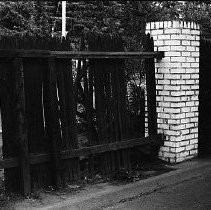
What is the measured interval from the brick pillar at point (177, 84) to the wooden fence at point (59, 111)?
0.80ft

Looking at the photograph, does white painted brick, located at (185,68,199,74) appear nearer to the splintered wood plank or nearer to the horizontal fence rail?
the horizontal fence rail

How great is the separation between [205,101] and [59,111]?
277 centimetres

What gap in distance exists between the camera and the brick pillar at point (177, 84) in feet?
19.3

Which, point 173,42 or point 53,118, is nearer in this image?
point 53,118

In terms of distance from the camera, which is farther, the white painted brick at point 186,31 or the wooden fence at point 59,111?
the white painted brick at point 186,31

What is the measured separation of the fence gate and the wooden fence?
106cm

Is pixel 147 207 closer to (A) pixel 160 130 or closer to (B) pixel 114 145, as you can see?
(B) pixel 114 145

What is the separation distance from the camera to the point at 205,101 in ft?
21.9

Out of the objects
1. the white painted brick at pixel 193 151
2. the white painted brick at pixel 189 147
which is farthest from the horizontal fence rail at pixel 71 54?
the white painted brick at pixel 193 151

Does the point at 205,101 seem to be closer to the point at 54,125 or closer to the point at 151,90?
the point at 151,90

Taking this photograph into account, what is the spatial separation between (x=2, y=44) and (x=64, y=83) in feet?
2.88

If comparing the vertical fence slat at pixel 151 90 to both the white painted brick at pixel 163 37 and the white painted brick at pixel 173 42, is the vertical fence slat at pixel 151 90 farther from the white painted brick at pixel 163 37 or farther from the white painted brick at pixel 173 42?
the white painted brick at pixel 173 42

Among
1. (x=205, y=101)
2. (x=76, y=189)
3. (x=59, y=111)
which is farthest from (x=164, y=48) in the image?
(x=76, y=189)

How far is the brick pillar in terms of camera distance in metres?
5.88
